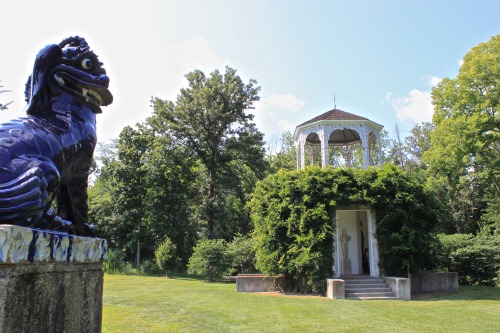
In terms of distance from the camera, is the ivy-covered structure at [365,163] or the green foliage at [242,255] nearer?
the ivy-covered structure at [365,163]

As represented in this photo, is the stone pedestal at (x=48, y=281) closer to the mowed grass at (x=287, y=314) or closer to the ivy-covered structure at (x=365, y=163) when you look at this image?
the mowed grass at (x=287, y=314)

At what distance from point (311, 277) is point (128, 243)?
1865 centimetres

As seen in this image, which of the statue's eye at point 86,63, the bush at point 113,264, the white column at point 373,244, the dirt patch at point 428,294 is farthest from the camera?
the bush at point 113,264

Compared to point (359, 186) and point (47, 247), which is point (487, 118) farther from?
point (47, 247)

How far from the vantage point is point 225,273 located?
22.2 m

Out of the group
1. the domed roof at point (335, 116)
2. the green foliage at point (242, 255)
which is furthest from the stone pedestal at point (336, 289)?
the domed roof at point (335, 116)

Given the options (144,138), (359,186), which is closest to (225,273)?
(359,186)

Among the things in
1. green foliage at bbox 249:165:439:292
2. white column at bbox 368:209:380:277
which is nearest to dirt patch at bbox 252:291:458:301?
green foliage at bbox 249:165:439:292

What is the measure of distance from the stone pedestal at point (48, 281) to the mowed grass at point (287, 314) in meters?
4.35

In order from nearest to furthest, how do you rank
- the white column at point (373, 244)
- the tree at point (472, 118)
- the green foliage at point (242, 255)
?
the white column at point (373, 244)
the green foliage at point (242, 255)
the tree at point (472, 118)

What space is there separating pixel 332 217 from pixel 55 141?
14.0 meters

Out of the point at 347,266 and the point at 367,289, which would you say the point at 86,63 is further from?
the point at 347,266

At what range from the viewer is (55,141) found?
128 inches

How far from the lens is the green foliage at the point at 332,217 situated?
15.6 meters
